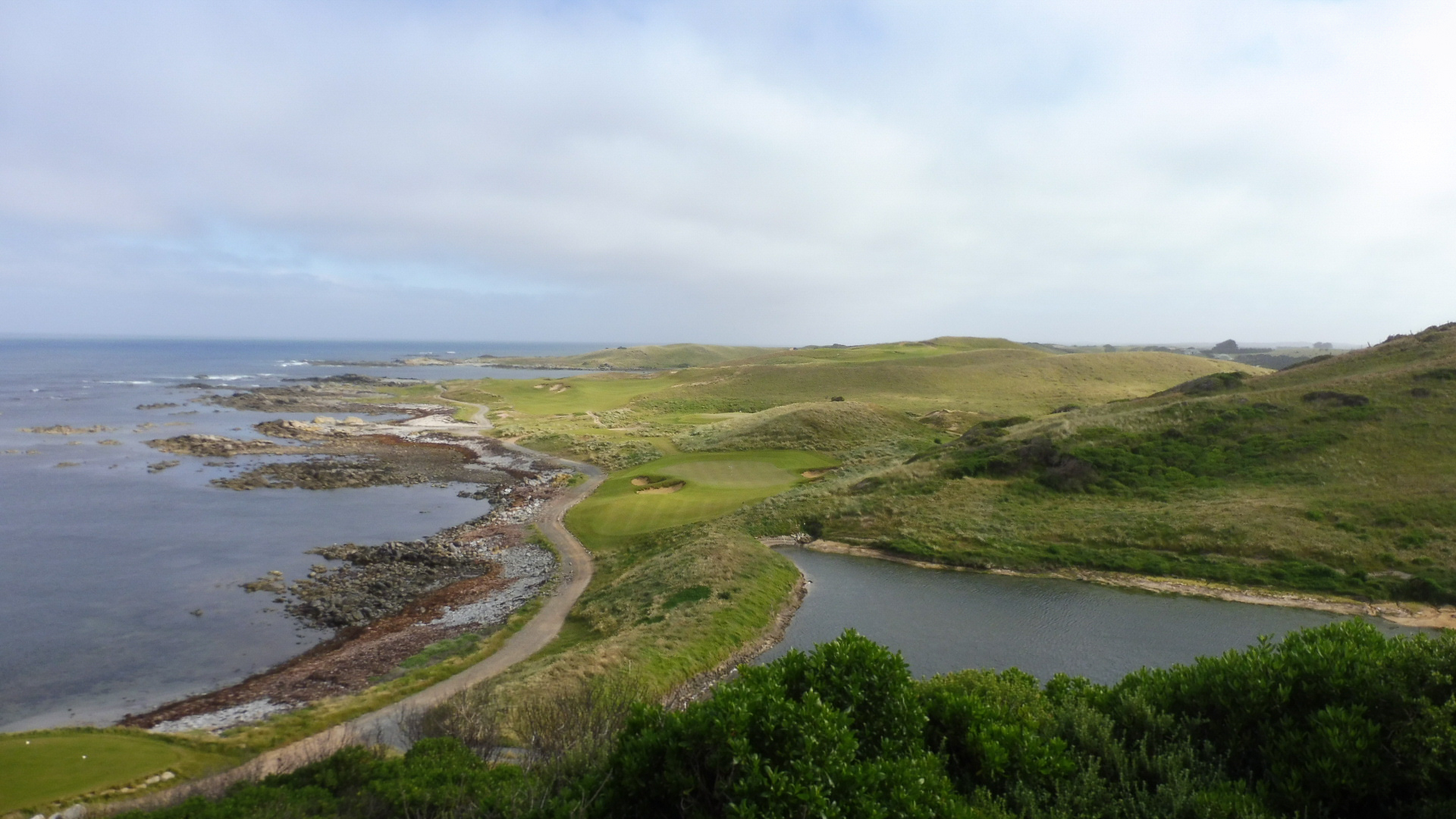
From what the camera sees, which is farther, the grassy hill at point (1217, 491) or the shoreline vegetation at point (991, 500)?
the grassy hill at point (1217, 491)

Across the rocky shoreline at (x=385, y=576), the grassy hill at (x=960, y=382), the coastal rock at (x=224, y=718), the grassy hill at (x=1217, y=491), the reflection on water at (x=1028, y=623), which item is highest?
the grassy hill at (x=960, y=382)

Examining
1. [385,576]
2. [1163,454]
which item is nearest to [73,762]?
[385,576]

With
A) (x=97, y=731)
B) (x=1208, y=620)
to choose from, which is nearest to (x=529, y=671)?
(x=97, y=731)

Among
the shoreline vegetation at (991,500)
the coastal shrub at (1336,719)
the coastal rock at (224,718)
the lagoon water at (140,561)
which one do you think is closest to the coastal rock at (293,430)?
the shoreline vegetation at (991,500)

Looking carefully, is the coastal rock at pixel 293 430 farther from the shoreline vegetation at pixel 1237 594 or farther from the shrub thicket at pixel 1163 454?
the shrub thicket at pixel 1163 454

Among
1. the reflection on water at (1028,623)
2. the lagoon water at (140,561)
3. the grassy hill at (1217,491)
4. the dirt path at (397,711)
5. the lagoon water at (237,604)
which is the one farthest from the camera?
the grassy hill at (1217,491)

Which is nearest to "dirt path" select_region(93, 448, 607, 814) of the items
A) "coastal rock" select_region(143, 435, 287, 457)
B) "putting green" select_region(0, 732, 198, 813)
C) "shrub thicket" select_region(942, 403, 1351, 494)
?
"putting green" select_region(0, 732, 198, 813)

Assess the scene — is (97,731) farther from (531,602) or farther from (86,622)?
(531,602)

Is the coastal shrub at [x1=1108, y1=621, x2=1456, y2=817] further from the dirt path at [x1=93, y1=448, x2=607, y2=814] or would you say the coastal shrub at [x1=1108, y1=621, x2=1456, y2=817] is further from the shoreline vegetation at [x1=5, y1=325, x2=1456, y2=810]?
the dirt path at [x1=93, y1=448, x2=607, y2=814]
